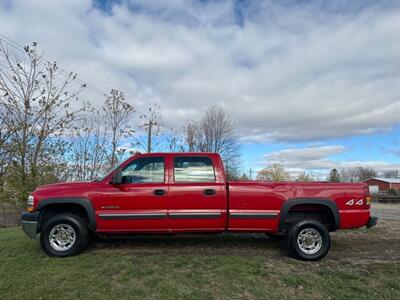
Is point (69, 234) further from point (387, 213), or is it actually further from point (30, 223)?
point (387, 213)

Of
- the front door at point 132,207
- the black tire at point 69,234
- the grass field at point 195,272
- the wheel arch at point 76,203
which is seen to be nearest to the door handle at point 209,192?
the front door at point 132,207

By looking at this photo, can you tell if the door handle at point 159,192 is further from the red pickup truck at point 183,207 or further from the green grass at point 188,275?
the green grass at point 188,275

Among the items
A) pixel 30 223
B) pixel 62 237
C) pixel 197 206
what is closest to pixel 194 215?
pixel 197 206

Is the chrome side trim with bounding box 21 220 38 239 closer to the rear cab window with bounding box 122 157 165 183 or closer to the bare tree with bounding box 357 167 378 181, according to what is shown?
the rear cab window with bounding box 122 157 165 183

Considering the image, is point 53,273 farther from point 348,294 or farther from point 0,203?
point 0,203

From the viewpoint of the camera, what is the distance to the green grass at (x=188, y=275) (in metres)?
4.73

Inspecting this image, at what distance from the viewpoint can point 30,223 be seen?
6227mm

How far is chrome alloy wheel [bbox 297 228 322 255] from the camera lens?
6.25 metres

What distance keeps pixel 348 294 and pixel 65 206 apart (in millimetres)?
4786

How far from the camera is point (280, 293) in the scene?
478cm

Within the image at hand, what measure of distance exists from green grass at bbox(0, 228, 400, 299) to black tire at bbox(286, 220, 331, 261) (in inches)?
6.6

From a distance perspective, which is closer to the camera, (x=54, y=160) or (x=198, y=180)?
(x=198, y=180)

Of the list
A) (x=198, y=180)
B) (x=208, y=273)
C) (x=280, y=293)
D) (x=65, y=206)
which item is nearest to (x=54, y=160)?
(x=65, y=206)

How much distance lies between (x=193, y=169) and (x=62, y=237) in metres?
2.59
